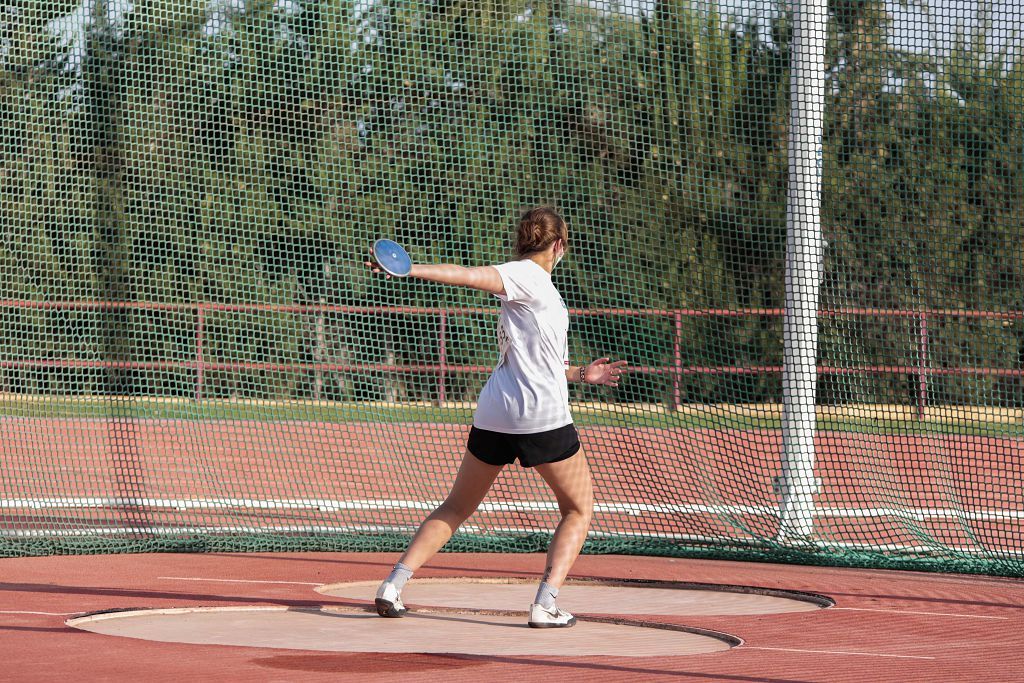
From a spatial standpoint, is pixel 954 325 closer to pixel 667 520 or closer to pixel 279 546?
pixel 667 520

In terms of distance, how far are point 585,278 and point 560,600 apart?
779 cm

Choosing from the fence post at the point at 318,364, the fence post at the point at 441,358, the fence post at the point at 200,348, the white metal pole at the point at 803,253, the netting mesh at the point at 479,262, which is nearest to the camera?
the white metal pole at the point at 803,253

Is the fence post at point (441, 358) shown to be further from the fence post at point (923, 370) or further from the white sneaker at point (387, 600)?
the white sneaker at point (387, 600)

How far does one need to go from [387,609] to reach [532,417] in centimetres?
111

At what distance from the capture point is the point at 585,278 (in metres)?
14.6

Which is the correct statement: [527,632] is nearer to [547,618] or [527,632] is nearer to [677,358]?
[547,618]

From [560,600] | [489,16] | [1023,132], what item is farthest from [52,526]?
[1023,132]

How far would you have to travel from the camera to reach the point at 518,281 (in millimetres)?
5875

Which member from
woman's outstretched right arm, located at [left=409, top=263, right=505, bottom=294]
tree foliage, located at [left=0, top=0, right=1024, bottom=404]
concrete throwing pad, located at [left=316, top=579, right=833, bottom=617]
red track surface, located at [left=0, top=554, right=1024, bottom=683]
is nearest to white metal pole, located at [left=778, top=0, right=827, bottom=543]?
tree foliage, located at [left=0, top=0, right=1024, bottom=404]

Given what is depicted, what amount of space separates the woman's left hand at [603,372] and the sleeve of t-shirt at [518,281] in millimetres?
472

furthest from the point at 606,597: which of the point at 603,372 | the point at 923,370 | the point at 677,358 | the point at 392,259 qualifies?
the point at 677,358

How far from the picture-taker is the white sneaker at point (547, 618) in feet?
20.0

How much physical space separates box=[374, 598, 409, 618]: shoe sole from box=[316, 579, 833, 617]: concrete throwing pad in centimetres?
63

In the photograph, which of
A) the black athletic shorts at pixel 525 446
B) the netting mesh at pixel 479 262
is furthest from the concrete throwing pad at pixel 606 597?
the netting mesh at pixel 479 262
